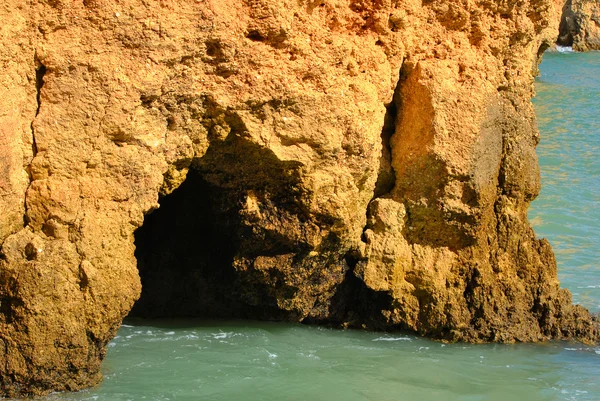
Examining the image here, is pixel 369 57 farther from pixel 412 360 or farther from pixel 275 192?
pixel 412 360

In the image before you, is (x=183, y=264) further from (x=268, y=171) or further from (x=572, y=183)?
(x=572, y=183)

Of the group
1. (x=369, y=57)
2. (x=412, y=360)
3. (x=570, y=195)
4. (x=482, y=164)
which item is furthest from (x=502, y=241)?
(x=570, y=195)

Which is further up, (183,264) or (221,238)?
(221,238)

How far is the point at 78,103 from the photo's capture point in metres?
5.29

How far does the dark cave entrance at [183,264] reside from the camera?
698 centimetres

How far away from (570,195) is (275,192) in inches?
262

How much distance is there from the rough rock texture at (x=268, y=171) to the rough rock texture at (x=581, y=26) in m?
24.1

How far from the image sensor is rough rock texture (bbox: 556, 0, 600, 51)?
3009 centimetres

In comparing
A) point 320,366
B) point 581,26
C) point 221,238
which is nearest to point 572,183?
point 221,238

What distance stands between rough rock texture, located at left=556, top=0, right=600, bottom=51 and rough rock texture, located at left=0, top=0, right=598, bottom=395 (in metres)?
24.1

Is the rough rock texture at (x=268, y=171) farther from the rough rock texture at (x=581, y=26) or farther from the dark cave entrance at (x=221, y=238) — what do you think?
the rough rock texture at (x=581, y=26)

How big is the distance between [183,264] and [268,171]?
133 cm

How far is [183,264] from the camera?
711 cm

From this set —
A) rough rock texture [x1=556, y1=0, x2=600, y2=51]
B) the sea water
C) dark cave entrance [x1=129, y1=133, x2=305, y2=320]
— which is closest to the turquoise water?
the sea water
